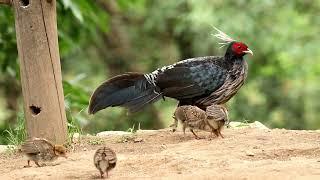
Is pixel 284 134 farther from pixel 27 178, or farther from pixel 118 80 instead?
pixel 27 178

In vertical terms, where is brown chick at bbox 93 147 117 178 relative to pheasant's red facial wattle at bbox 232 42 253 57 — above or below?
below

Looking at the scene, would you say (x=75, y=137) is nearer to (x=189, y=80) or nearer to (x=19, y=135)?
(x=19, y=135)

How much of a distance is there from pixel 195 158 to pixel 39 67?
199cm

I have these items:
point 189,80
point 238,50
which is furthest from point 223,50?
point 189,80

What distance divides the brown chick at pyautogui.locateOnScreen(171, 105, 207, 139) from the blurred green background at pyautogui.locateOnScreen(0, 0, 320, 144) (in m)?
4.81

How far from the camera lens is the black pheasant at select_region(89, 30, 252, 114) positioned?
915 cm

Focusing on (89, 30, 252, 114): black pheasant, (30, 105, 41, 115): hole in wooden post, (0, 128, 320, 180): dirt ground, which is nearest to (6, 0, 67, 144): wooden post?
(30, 105, 41, 115): hole in wooden post

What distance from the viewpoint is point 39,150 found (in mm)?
7285

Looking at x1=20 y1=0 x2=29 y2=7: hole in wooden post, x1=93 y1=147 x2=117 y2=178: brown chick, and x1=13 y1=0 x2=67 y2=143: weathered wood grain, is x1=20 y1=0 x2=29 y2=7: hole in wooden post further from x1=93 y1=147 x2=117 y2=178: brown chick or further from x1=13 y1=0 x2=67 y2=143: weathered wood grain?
x1=93 y1=147 x2=117 y2=178: brown chick

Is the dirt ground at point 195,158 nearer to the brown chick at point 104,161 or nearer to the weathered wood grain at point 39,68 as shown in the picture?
the brown chick at point 104,161

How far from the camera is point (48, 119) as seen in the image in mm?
8086

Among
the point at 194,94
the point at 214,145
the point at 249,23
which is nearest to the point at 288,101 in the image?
the point at 249,23

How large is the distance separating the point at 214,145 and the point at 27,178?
2.06m

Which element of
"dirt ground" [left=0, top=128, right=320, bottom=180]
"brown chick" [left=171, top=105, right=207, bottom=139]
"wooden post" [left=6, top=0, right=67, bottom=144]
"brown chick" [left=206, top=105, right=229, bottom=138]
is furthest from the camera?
"brown chick" [left=171, top=105, right=207, bottom=139]
